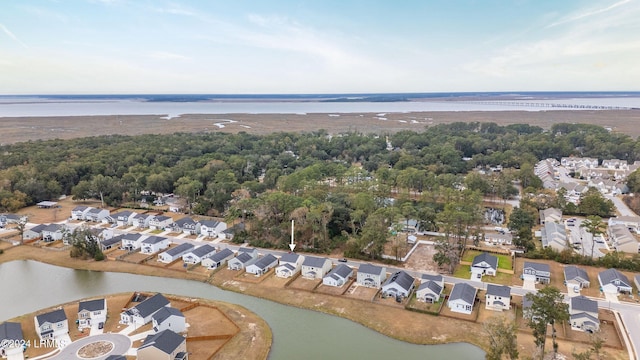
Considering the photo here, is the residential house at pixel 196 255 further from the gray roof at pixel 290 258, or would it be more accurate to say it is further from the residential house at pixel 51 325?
the residential house at pixel 51 325

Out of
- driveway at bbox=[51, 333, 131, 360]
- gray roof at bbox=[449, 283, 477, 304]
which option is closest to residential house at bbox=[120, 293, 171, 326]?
driveway at bbox=[51, 333, 131, 360]

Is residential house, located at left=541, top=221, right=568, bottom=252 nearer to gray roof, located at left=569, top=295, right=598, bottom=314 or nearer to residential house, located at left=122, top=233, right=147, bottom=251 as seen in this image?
gray roof, located at left=569, top=295, right=598, bottom=314

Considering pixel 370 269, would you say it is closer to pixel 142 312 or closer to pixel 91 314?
pixel 142 312

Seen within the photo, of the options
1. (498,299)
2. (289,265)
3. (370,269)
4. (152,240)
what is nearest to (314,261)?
(289,265)

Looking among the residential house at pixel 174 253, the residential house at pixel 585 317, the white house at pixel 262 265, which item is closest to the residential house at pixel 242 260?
the white house at pixel 262 265

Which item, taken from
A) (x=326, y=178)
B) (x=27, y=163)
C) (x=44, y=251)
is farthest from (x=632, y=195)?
(x=27, y=163)

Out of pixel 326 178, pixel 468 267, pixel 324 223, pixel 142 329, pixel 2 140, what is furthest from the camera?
pixel 2 140

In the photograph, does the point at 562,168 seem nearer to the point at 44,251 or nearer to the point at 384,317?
the point at 384,317

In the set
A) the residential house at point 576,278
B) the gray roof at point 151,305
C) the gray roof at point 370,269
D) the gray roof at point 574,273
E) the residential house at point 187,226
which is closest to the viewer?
the gray roof at point 151,305
